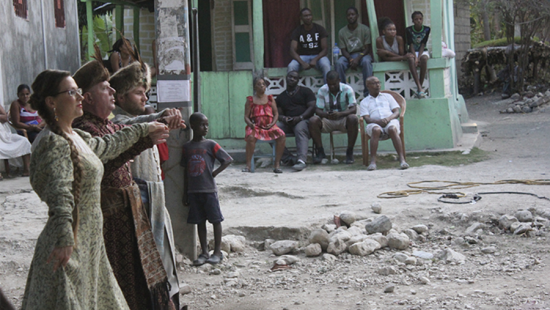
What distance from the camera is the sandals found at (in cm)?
510

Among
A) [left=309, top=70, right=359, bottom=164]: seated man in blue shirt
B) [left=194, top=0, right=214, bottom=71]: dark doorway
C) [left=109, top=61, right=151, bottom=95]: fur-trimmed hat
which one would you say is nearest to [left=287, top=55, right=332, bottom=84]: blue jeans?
[left=309, top=70, right=359, bottom=164]: seated man in blue shirt

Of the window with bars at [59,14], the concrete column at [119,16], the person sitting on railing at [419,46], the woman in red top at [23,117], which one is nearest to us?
the woman in red top at [23,117]

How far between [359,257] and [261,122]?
15.2 ft

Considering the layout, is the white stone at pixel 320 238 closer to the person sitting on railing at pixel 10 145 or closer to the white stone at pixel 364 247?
the white stone at pixel 364 247

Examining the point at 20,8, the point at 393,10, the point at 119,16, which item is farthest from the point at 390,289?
the point at 119,16

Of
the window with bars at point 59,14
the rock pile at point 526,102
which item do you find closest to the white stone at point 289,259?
the window with bars at point 59,14

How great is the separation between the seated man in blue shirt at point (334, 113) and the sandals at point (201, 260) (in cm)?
474

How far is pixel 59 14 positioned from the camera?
1372 cm

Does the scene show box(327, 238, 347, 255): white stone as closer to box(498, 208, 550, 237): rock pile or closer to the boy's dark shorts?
the boy's dark shorts

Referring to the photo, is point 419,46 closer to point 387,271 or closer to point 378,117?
point 378,117

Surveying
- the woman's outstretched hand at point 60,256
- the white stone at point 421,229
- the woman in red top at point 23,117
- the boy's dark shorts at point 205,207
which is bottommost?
the white stone at point 421,229

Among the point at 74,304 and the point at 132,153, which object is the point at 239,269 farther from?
the point at 74,304

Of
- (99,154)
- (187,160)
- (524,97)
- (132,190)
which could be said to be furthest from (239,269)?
(524,97)

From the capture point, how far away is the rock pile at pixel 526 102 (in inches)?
643
